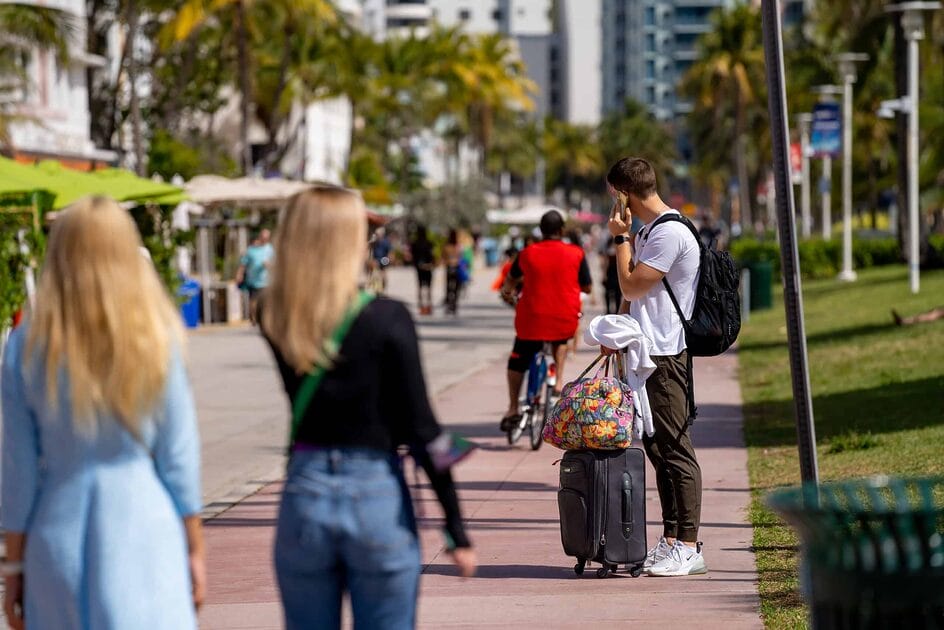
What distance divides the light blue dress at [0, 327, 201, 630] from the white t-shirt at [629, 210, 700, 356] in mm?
3526

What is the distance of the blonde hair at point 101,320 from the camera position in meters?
3.85

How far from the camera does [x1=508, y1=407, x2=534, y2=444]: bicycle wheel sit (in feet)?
40.8

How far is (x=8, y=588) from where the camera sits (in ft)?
13.4

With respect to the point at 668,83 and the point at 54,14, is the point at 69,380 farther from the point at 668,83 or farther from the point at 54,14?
the point at 668,83

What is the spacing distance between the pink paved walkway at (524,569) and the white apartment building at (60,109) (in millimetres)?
26511

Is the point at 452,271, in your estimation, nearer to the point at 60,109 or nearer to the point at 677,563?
the point at 60,109

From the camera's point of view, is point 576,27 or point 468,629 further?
point 576,27

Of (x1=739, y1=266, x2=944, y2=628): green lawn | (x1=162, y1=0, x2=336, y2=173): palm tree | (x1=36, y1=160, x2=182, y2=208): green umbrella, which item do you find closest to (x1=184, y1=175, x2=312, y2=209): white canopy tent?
(x1=36, y1=160, x2=182, y2=208): green umbrella

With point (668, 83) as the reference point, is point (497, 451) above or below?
below

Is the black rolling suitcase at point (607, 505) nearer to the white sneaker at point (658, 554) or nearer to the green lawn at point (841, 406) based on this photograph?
the white sneaker at point (658, 554)

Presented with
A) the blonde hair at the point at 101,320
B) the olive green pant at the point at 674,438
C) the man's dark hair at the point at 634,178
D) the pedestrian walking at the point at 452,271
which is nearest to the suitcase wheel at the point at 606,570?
the olive green pant at the point at 674,438

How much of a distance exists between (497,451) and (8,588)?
848 centimetres

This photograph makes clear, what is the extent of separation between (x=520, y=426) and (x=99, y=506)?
28.4 feet

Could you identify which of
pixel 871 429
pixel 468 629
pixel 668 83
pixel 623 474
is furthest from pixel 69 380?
pixel 668 83
